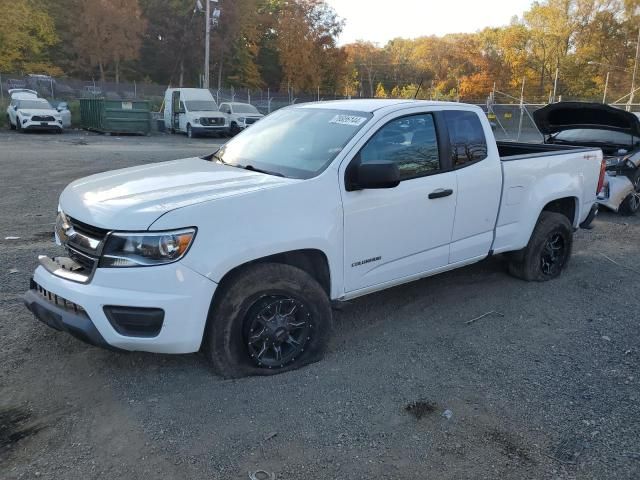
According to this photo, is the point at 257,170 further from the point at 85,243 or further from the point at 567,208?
the point at 567,208

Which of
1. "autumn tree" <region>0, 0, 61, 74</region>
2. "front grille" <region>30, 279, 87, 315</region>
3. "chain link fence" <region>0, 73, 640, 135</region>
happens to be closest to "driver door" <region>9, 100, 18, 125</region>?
"chain link fence" <region>0, 73, 640, 135</region>

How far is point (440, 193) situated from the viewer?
4406mm

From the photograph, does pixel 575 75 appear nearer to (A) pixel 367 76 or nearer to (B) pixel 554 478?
(A) pixel 367 76

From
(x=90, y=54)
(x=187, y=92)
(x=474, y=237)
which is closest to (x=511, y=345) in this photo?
(x=474, y=237)

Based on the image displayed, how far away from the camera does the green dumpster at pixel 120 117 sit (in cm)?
2441

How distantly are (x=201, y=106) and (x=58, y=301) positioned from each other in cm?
2355

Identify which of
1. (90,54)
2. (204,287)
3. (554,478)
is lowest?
(554,478)

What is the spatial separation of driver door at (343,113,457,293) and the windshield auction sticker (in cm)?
16

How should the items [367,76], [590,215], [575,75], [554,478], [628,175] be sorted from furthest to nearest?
1. [367,76]
2. [575,75]
3. [628,175]
4. [590,215]
5. [554,478]

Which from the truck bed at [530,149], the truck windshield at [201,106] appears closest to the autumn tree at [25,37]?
the truck windshield at [201,106]

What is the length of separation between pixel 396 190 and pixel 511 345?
5.02ft

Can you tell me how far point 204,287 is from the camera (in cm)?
327

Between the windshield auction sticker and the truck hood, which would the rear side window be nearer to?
the windshield auction sticker

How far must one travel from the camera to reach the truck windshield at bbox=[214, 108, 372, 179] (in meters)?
4.00
